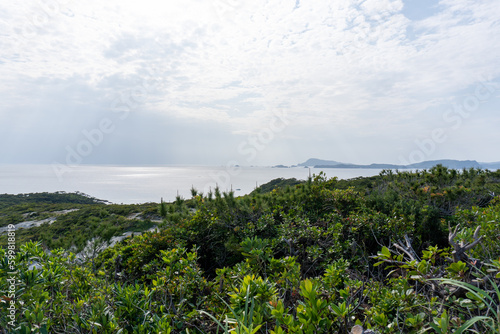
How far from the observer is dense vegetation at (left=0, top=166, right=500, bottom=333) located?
1515 mm

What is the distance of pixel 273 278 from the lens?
2.27 m

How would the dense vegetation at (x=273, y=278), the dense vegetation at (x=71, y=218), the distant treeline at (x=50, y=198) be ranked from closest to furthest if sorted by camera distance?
the dense vegetation at (x=273, y=278) < the dense vegetation at (x=71, y=218) < the distant treeline at (x=50, y=198)

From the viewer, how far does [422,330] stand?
1.35 m

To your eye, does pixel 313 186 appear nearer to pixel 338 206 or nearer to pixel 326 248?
pixel 338 206

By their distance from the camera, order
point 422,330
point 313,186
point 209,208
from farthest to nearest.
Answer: point 313,186
point 209,208
point 422,330

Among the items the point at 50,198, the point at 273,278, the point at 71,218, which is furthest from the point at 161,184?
the point at 273,278

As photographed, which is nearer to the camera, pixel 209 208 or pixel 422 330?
pixel 422 330

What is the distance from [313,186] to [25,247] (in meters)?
4.63

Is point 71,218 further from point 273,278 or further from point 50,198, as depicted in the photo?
point 50,198

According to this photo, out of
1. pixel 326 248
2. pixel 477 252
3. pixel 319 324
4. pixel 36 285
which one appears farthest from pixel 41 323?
pixel 477 252

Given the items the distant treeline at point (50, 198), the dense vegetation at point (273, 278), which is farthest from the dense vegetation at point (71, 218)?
the dense vegetation at point (273, 278)

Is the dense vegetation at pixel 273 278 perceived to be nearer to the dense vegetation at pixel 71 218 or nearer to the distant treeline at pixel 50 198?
the dense vegetation at pixel 71 218

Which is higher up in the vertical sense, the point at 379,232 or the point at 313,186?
the point at 313,186

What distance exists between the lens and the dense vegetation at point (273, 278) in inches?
59.6
